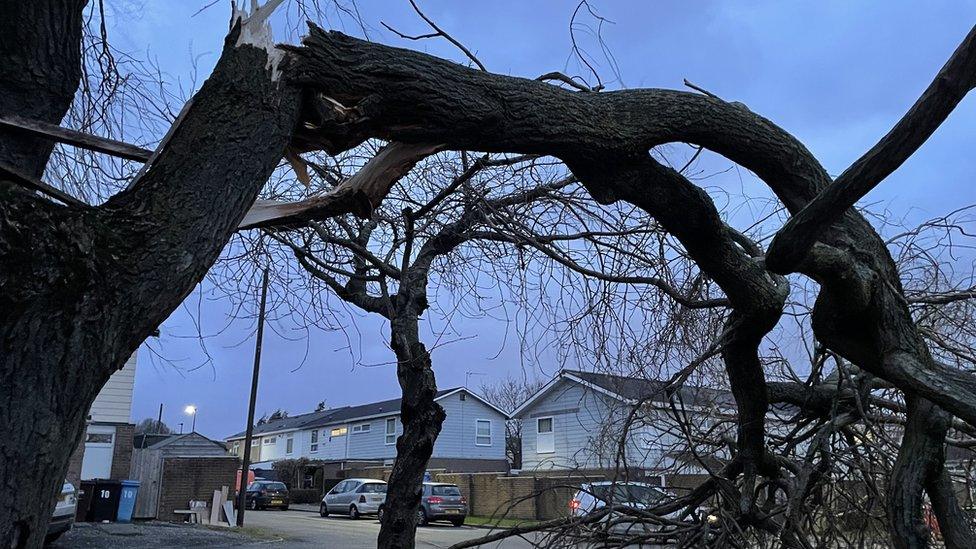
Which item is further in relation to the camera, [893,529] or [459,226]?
[459,226]

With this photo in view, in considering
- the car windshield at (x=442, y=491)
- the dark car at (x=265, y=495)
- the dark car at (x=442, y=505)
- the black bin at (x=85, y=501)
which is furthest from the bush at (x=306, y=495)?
the black bin at (x=85, y=501)

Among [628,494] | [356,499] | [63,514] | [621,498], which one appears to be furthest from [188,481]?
[628,494]

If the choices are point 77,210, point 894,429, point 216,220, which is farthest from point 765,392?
point 77,210

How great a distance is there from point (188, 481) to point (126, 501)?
2589mm

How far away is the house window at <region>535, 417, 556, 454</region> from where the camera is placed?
2697 centimetres

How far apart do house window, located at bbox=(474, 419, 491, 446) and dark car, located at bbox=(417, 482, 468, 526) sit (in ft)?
50.9

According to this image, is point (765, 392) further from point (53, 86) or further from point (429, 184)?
point (53, 86)

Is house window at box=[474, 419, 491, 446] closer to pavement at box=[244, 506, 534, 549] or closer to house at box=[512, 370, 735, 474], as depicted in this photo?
pavement at box=[244, 506, 534, 549]

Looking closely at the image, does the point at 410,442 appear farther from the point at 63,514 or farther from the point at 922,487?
the point at 63,514

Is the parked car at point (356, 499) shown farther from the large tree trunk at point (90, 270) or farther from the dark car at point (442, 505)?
the large tree trunk at point (90, 270)

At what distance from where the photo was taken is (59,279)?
1.62 metres

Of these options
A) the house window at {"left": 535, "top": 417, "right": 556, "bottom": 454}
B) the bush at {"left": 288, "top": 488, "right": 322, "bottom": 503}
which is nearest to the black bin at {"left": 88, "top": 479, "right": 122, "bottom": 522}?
the house window at {"left": 535, "top": 417, "right": 556, "bottom": 454}

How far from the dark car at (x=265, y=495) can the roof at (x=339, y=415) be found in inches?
295

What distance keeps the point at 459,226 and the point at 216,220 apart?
3209 mm
